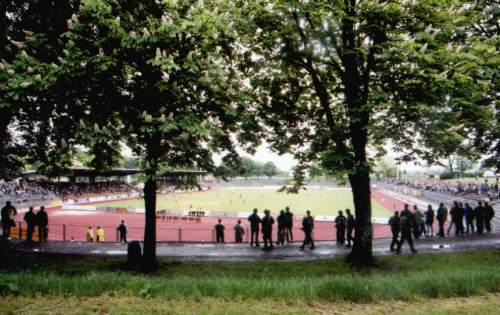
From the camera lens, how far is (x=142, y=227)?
118 feet

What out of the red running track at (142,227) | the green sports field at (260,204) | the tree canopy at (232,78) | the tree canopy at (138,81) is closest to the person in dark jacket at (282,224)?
the red running track at (142,227)

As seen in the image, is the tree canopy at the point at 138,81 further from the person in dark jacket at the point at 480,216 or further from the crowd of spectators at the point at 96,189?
the crowd of spectators at the point at 96,189

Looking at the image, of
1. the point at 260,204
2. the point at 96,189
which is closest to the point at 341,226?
the point at 260,204

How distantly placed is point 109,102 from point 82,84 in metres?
1.07

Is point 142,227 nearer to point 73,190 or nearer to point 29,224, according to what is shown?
point 29,224

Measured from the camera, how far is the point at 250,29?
12.0 metres

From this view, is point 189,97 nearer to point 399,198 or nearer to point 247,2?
point 247,2

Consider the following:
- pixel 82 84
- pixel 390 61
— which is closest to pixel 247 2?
pixel 390 61

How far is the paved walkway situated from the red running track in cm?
439

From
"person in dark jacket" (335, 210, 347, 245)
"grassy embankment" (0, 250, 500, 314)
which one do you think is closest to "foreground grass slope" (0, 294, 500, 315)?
"grassy embankment" (0, 250, 500, 314)

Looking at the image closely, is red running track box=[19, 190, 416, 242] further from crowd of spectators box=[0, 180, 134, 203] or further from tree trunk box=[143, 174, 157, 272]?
crowd of spectators box=[0, 180, 134, 203]

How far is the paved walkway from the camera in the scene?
1652cm

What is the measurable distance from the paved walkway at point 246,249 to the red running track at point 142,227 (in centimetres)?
439

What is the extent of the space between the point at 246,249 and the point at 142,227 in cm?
2033
